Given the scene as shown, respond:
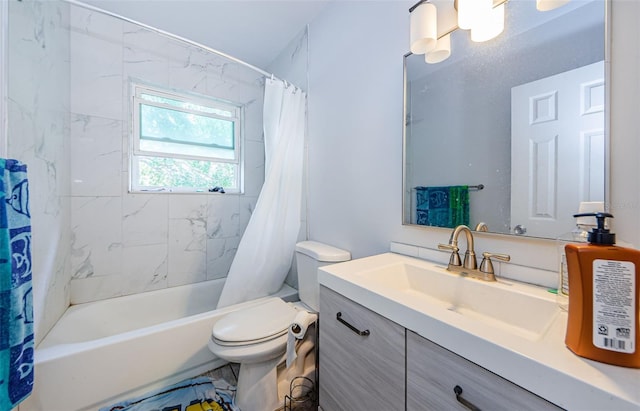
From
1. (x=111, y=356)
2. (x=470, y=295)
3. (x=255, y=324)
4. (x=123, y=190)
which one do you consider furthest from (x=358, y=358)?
(x=123, y=190)

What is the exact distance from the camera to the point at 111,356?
123 centimetres

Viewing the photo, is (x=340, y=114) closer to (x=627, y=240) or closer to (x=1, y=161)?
(x=627, y=240)

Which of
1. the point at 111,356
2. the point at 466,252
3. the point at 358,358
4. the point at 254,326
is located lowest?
the point at 111,356

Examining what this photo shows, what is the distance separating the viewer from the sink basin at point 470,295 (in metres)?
0.70

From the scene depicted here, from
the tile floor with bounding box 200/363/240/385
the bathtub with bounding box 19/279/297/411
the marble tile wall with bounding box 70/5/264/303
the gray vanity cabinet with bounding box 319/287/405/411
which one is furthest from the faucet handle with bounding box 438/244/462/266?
the marble tile wall with bounding box 70/5/264/303

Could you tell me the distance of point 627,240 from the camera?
653 millimetres

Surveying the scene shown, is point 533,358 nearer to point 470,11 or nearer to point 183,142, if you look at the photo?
point 470,11

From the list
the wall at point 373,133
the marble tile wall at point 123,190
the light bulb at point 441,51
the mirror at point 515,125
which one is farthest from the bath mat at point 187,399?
the light bulb at point 441,51

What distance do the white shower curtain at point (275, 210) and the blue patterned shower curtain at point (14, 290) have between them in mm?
919

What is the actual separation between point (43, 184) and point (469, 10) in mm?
2200

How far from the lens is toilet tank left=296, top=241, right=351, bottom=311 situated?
1.45 m

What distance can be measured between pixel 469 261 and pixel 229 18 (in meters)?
2.23

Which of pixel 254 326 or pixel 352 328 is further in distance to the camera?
pixel 254 326

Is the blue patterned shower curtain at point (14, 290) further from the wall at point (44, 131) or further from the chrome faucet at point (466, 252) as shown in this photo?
the chrome faucet at point (466, 252)
